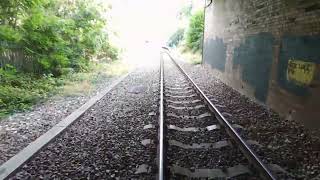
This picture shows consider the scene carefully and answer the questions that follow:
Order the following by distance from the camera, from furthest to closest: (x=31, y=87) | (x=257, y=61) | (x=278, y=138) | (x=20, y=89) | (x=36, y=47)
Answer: (x=36, y=47) → (x=31, y=87) → (x=20, y=89) → (x=257, y=61) → (x=278, y=138)

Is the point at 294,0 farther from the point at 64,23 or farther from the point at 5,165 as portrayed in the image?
the point at 64,23

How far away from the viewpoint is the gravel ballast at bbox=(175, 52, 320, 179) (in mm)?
4750

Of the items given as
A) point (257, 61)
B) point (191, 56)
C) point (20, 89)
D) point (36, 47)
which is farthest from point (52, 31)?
point (191, 56)

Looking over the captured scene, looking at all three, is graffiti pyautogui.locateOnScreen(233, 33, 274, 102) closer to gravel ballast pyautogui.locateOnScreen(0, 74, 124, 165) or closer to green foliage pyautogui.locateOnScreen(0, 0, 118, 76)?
gravel ballast pyautogui.locateOnScreen(0, 74, 124, 165)

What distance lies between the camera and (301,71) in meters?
6.58

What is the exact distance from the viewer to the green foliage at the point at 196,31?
26438 millimetres

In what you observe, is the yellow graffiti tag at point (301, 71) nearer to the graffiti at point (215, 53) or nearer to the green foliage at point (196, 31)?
the graffiti at point (215, 53)

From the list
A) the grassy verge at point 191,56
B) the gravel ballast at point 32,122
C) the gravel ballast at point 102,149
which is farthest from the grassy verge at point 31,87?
→ the grassy verge at point 191,56

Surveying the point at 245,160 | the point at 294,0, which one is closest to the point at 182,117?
the point at 245,160

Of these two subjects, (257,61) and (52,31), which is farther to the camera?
(52,31)

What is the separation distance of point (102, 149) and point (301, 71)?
4116 millimetres

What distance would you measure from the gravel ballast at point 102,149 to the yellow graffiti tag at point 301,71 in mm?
3035

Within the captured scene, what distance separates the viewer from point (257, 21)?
9211mm

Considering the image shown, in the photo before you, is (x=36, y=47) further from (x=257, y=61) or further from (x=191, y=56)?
(x=191, y=56)
